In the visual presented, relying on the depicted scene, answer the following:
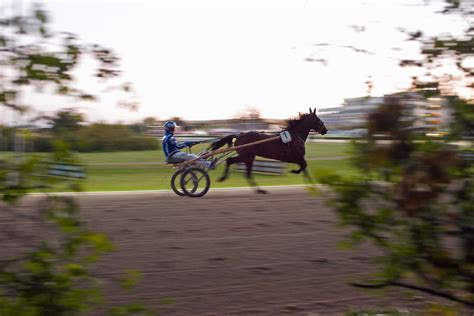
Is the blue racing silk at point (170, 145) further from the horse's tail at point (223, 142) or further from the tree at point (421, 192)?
the tree at point (421, 192)

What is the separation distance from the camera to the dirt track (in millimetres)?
5586

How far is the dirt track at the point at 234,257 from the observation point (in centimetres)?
559

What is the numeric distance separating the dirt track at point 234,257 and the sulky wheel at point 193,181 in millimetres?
797

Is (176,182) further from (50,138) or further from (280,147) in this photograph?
(50,138)

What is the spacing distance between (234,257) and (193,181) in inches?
227

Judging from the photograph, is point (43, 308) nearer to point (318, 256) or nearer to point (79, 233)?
point (79, 233)

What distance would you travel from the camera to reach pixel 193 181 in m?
13.1

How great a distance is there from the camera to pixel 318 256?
7.55 m

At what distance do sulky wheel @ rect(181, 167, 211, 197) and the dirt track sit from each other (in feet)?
2.61

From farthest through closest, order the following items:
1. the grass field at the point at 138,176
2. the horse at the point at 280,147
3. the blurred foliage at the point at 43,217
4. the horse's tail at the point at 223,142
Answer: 1. the grass field at the point at 138,176
2. the horse at the point at 280,147
3. the horse's tail at the point at 223,142
4. the blurred foliage at the point at 43,217

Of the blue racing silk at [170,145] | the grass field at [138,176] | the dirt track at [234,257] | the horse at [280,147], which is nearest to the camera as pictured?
the dirt track at [234,257]

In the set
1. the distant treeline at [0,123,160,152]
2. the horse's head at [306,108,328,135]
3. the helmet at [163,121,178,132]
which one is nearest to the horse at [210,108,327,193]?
the horse's head at [306,108,328,135]

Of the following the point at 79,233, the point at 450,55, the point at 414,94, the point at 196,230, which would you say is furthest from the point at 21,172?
the point at 196,230

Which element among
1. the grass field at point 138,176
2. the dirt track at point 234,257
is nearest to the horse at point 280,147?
the grass field at point 138,176
